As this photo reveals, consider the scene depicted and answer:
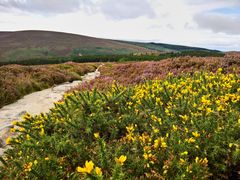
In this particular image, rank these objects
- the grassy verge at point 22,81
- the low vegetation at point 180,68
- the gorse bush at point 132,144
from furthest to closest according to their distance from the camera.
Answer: the grassy verge at point 22,81 → the low vegetation at point 180,68 → the gorse bush at point 132,144

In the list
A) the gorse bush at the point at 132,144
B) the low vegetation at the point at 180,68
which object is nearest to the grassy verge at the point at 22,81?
the low vegetation at the point at 180,68

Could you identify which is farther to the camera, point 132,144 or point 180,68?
point 180,68

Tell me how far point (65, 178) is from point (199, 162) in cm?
188

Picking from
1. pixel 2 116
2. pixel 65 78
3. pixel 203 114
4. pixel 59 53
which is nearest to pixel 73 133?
pixel 203 114

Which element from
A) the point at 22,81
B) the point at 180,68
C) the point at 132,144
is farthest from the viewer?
the point at 22,81

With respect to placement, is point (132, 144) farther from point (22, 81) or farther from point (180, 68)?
point (22, 81)

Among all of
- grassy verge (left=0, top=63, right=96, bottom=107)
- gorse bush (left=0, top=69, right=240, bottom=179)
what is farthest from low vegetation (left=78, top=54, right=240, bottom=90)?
gorse bush (left=0, top=69, right=240, bottom=179)

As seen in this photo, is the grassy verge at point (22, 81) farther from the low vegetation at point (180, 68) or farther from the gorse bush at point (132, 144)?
the gorse bush at point (132, 144)

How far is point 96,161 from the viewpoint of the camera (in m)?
4.18

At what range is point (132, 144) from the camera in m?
4.50

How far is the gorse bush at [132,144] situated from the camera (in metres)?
3.74

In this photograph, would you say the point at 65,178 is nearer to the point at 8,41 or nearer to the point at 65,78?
the point at 65,78

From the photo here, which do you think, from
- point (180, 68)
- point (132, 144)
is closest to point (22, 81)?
point (180, 68)

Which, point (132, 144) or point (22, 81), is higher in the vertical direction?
point (132, 144)
